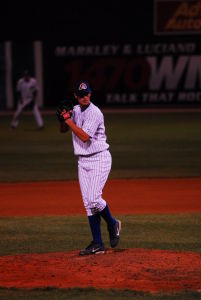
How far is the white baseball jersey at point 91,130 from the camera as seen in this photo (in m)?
8.12

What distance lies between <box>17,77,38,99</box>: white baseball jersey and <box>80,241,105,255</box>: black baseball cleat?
56.9ft

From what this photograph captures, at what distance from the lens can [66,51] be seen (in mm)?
37719

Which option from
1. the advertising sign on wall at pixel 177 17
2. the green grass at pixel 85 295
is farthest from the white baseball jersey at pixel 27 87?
the green grass at pixel 85 295

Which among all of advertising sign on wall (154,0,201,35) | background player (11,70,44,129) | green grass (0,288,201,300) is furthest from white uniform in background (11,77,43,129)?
green grass (0,288,201,300)

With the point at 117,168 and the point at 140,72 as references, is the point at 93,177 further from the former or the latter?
the point at 140,72

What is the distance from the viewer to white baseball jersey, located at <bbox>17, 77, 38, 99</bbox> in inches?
996

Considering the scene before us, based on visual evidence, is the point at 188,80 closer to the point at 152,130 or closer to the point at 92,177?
the point at 152,130

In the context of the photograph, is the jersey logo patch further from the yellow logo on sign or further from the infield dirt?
Result: the yellow logo on sign

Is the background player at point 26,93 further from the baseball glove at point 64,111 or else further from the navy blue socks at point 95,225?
the baseball glove at point 64,111

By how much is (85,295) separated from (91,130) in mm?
2050

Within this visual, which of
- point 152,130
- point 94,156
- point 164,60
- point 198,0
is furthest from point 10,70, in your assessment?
point 94,156

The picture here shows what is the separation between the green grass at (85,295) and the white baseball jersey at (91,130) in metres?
1.85

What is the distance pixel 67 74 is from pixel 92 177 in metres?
29.8

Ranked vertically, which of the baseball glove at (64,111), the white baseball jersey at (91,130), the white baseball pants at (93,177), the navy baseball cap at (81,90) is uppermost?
the navy baseball cap at (81,90)
